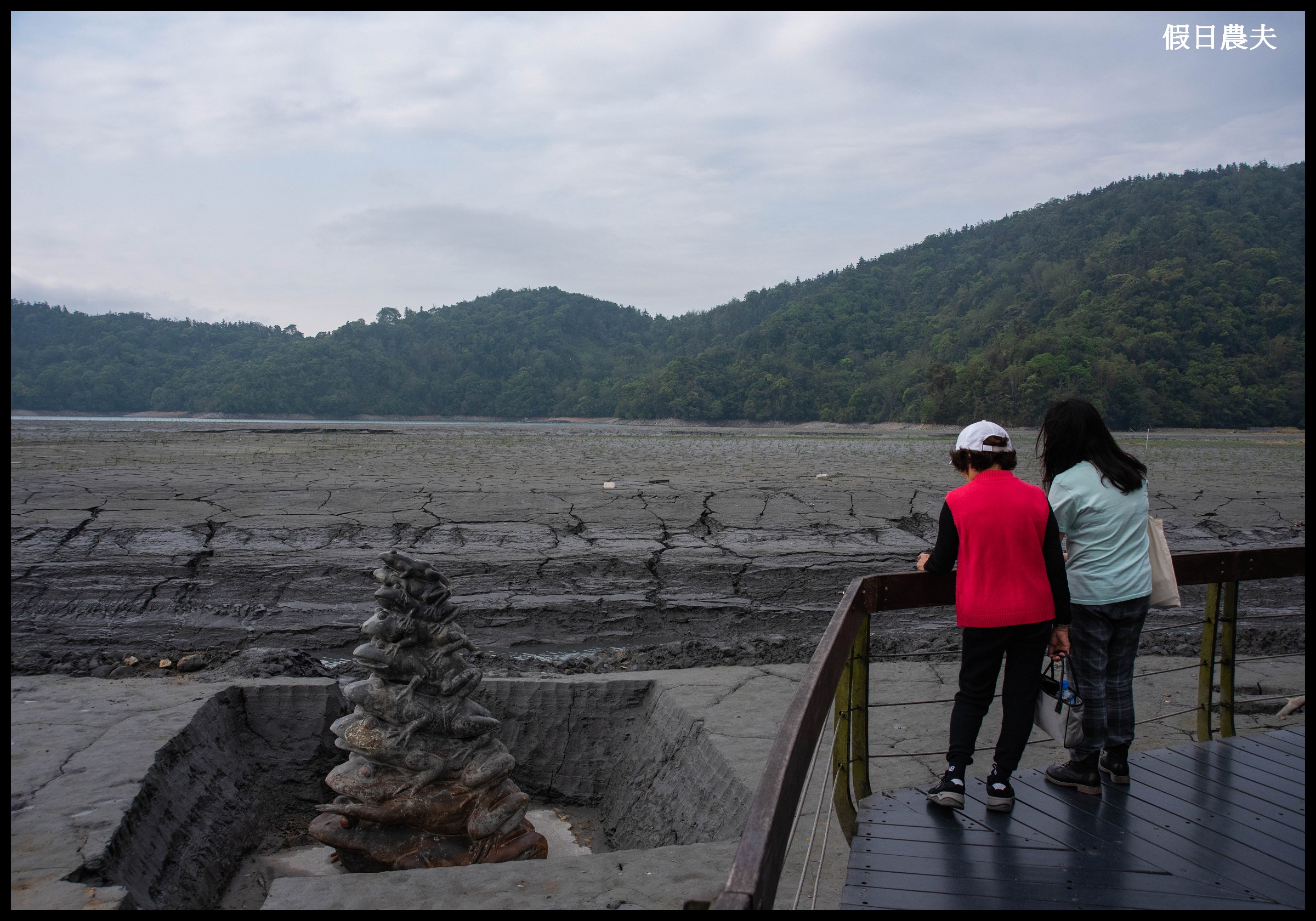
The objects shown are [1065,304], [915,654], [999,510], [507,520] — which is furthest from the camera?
[1065,304]

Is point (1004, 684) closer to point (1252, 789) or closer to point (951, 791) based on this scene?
point (951, 791)

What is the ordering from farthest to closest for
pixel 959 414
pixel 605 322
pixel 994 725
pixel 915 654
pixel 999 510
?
pixel 605 322, pixel 959 414, pixel 915 654, pixel 994 725, pixel 999 510

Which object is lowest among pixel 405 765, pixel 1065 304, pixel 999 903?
pixel 405 765

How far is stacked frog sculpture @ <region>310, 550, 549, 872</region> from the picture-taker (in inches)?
140

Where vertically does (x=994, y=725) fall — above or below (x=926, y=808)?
below

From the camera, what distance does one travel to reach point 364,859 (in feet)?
11.8

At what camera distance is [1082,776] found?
280 cm

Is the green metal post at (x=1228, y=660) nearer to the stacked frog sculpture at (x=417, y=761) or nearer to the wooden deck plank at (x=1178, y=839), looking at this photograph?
the wooden deck plank at (x=1178, y=839)

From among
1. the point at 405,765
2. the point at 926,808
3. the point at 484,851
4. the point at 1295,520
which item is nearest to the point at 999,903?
the point at 926,808

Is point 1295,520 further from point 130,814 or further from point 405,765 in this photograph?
point 130,814

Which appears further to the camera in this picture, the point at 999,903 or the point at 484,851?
the point at 484,851

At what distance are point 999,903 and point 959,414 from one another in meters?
56.2

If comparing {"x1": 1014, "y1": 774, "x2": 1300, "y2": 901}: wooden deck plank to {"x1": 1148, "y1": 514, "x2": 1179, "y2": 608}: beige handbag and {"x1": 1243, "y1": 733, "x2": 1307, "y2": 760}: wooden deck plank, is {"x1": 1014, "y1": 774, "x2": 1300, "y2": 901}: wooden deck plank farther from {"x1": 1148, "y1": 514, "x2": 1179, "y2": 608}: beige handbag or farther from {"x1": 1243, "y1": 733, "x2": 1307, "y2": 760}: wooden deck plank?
{"x1": 1243, "y1": 733, "x2": 1307, "y2": 760}: wooden deck plank

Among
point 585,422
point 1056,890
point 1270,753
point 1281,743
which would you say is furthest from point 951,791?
point 585,422
